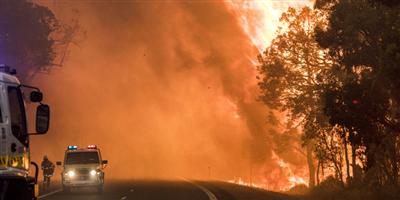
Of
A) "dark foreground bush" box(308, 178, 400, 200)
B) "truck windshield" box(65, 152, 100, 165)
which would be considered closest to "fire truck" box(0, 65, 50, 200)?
"dark foreground bush" box(308, 178, 400, 200)

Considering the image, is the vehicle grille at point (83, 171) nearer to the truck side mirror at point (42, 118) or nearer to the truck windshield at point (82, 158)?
the truck windshield at point (82, 158)

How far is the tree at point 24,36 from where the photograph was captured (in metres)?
54.2

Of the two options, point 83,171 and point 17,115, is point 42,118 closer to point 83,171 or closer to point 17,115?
point 17,115

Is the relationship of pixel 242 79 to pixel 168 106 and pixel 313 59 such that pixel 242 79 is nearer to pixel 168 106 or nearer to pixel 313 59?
pixel 168 106

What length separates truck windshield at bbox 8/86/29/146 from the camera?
37.1ft

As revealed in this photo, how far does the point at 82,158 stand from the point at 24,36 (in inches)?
1012

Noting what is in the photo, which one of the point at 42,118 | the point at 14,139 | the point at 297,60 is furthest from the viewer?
the point at 297,60

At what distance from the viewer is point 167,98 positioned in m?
113

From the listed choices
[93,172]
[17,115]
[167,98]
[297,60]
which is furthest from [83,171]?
[167,98]

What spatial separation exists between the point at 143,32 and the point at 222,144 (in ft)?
103

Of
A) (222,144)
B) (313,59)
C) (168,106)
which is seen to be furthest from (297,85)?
(168,106)

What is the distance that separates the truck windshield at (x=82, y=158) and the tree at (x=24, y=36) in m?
22.2

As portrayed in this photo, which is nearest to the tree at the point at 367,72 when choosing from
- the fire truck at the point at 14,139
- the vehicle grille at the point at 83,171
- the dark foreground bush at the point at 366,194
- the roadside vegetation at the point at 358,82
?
the roadside vegetation at the point at 358,82

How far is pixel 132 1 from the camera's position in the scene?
434ft
